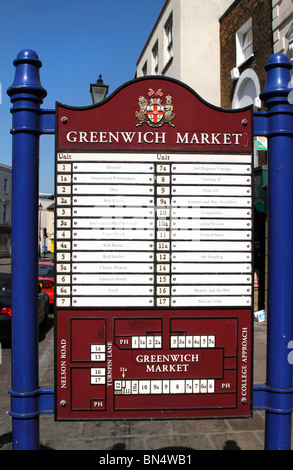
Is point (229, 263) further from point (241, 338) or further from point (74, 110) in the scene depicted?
point (74, 110)

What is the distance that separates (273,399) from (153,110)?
2.05m

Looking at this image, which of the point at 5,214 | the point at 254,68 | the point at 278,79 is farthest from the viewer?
the point at 5,214

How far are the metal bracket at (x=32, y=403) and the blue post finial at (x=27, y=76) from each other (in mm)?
1910

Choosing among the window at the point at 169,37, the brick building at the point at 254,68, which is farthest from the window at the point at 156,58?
the brick building at the point at 254,68

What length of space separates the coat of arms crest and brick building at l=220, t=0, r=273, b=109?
8.90 metres

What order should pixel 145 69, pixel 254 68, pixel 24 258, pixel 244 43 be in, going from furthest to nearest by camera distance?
A: pixel 145 69 < pixel 244 43 < pixel 254 68 < pixel 24 258

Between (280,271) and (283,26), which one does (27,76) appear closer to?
(280,271)

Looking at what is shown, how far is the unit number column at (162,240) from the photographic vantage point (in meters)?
2.63

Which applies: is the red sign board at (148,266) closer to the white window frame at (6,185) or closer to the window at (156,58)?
the window at (156,58)

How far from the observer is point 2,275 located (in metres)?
11.5

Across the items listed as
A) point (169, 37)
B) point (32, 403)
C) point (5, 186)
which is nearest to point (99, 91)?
point (32, 403)

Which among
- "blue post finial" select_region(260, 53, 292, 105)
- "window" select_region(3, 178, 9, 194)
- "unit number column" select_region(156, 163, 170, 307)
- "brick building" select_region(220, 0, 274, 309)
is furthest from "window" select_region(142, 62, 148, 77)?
"window" select_region(3, 178, 9, 194)

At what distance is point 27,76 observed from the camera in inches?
102

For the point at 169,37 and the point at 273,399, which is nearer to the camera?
the point at 273,399
